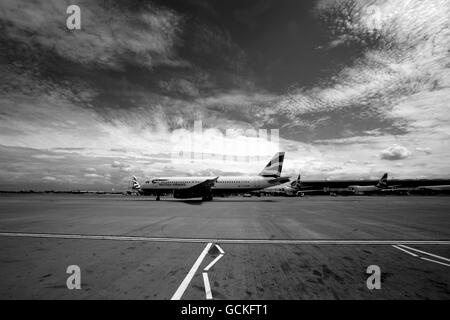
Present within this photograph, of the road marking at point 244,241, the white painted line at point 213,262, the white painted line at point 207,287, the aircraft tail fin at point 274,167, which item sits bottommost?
the road marking at point 244,241

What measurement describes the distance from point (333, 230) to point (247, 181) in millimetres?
29476

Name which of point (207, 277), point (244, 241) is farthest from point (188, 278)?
point (244, 241)

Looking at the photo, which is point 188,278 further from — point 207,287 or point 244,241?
point 244,241

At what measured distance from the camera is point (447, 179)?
118875 mm

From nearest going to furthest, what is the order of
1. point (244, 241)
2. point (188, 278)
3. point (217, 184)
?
point (188, 278) < point (244, 241) < point (217, 184)

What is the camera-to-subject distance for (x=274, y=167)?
4397 centimetres

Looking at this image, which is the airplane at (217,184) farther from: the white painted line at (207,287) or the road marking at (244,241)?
the white painted line at (207,287)

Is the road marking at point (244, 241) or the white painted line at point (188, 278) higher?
the white painted line at point (188, 278)

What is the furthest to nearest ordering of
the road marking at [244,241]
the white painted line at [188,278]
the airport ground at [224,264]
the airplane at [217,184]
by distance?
1. the airplane at [217,184]
2. the road marking at [244,241]
3. the airport ground at [224,264]
4. the white painted line at [188,278]

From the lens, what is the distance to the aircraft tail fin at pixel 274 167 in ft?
141

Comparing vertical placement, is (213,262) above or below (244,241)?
above

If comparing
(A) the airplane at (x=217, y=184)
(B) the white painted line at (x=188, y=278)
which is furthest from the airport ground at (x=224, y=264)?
(A) the airplane at (x=217, y=184)
